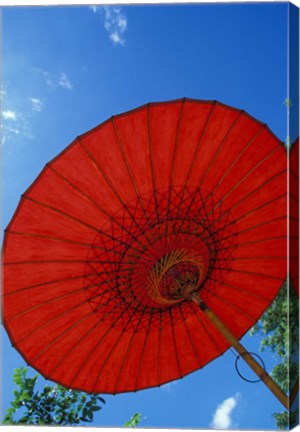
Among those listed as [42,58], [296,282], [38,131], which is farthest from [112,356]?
[42,58]

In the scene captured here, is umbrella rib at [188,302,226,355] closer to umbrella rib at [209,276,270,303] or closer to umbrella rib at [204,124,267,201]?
umbrella rib at [209,276,270,303]

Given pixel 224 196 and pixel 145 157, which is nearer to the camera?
pixel 145 157

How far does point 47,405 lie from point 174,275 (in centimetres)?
138

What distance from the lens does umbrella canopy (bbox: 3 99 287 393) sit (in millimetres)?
2857

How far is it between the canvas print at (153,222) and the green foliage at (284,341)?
13mm

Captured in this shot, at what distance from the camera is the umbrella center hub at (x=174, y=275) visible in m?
3.40

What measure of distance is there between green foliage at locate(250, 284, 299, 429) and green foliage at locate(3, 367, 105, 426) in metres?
1.33

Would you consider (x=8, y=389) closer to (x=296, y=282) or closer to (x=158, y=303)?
(x=158, y=303)

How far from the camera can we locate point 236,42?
3.39 m

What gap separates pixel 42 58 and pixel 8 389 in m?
2.38

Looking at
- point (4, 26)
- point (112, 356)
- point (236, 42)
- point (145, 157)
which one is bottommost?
point (112, 356)

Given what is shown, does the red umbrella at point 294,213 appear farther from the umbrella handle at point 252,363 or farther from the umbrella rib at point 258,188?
the umbrella handle at point 252,363

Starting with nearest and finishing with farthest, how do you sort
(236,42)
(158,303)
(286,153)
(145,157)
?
(145,157) → (286,153) → (236,42) → (158,303)

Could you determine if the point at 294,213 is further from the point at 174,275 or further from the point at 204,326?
the point at 204,326
